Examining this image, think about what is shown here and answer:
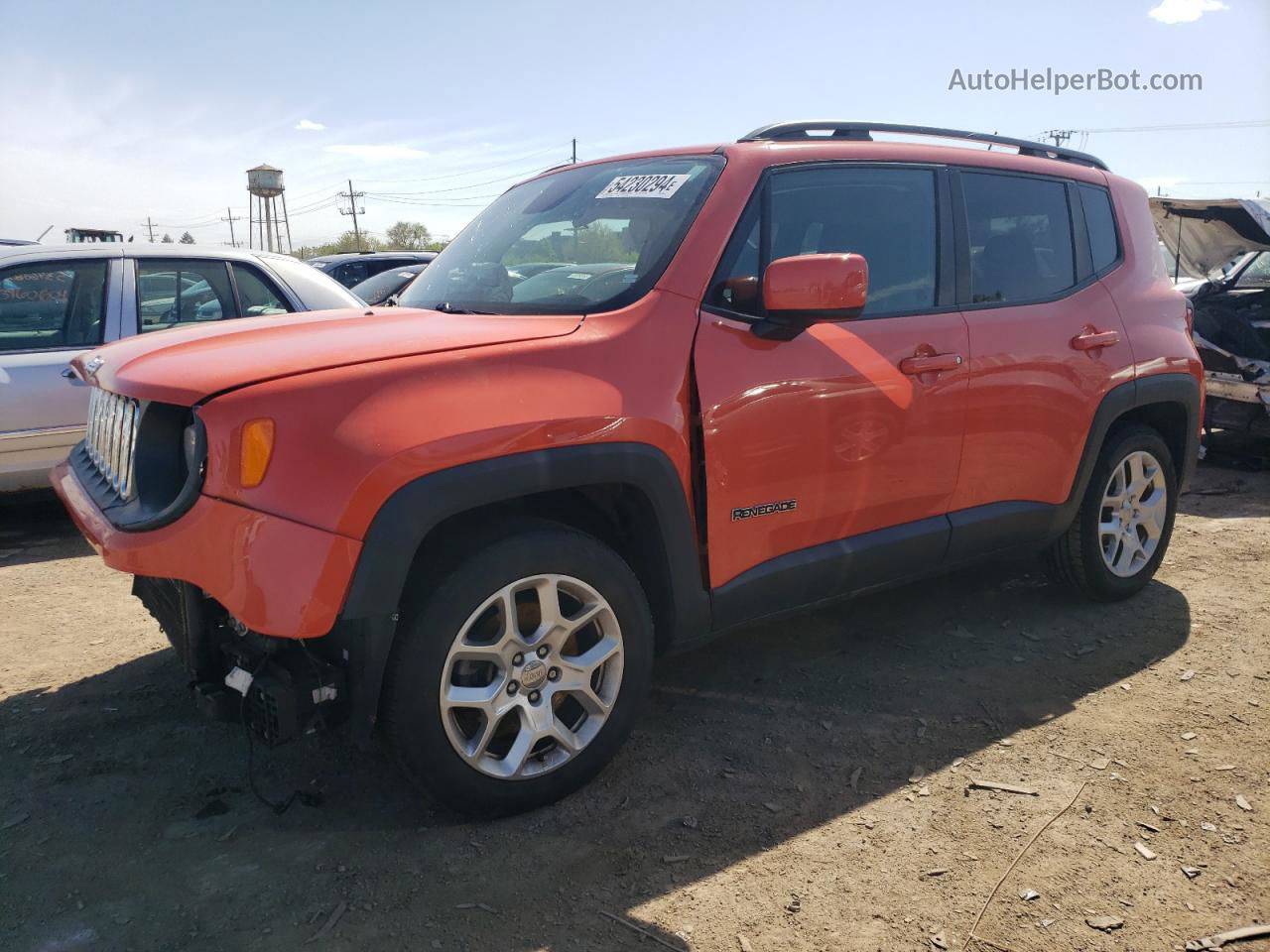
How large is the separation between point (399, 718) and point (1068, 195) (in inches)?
137

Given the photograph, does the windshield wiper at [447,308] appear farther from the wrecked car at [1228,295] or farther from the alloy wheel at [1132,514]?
the wrecked car at [1228,295]

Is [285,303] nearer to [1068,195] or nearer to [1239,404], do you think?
[1068,195]

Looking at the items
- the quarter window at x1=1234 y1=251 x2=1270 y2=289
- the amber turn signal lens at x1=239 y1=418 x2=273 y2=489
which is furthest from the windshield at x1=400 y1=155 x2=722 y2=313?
the quarter window at x1=1234 y1=251 x2=1270 y2=289

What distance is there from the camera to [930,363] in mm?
3355

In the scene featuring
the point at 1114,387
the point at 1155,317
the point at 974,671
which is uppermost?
the point at 1155,317

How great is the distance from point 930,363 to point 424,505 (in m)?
1.91

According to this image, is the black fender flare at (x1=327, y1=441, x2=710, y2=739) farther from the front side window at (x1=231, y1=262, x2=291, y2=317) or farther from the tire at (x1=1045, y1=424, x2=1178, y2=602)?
the front side window at (x1=231, y1=262, x2=291, y2=317)

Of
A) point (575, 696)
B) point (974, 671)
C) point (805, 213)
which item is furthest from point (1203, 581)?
point (575, 696)

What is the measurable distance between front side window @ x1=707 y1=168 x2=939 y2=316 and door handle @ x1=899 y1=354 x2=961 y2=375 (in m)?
0.19

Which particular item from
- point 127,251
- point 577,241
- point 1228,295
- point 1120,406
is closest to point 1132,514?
point 1120,406

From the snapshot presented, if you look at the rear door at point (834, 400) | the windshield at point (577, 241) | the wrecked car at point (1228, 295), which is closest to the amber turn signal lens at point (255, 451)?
the windshield at point (577, 241)

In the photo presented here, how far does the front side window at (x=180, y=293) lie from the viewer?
219 inches

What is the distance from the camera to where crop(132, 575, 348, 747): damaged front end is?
2.33 m

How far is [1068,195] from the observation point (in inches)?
162
